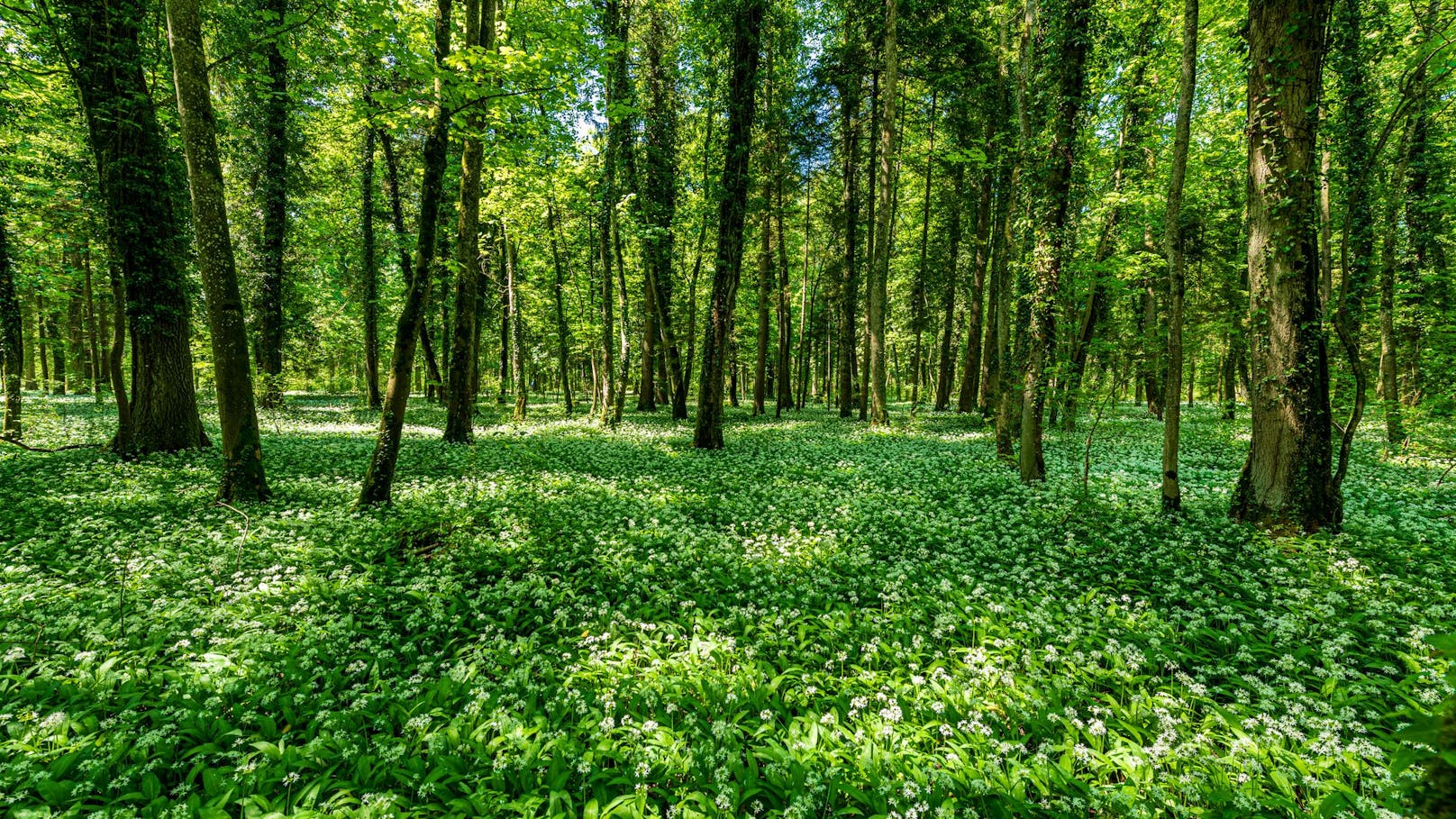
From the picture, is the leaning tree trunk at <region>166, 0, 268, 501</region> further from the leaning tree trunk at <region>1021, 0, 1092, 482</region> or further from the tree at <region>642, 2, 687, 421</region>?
the tree at <region>642, 2, 687, 421</region>

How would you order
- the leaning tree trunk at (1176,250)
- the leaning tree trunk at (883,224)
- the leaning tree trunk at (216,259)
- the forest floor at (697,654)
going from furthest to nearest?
the leaning tree trunk at (883,224) → the leaning tree trunk at (1176,250) → the leaning tree trunk at (216,259) → the forest floor at (697,654)

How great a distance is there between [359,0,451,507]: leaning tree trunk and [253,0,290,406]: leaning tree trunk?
13413 millimetres

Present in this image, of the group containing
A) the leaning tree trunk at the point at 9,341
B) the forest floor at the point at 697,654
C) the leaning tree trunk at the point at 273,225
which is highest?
the leaning tree trunk at the point at 273,225

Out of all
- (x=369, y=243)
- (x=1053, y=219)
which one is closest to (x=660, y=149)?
(x=369, y=243)

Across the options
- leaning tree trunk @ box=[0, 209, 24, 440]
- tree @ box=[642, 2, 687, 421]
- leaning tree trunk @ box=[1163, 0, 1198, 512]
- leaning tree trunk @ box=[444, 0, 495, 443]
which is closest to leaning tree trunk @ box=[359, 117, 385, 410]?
leaning tree trunk @ box=[444, 0, 495, 443]

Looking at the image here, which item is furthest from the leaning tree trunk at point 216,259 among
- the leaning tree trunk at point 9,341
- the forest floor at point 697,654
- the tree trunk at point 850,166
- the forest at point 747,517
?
the tree trunk at point 850,166

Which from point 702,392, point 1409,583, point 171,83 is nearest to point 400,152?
point 171,83

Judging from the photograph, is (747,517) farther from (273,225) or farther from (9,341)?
(273,225)

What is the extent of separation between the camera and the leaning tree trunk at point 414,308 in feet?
25.4

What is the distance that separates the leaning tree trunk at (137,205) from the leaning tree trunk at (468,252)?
16.1 feet

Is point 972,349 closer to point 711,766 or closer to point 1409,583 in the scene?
point 1409,583

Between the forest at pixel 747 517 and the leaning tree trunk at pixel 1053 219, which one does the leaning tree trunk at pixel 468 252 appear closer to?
the forest at pixel 747 517

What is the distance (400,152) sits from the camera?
24.5 meters

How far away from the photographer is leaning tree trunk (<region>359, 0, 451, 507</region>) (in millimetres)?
7754
